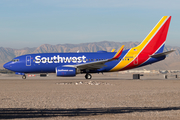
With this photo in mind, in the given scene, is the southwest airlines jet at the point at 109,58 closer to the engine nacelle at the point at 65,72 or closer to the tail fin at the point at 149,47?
the tail fin at the point at 149,47

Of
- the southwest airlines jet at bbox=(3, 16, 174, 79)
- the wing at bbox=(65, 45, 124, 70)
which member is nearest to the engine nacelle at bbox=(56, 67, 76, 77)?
the southwest airlines jet at bbox=(3, 16, 174, 79)

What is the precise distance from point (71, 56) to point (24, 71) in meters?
8.70

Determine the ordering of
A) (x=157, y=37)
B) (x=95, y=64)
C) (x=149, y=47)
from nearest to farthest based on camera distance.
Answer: (x=95, y=64) → (x=149, y=47) → (x=157, y=37)

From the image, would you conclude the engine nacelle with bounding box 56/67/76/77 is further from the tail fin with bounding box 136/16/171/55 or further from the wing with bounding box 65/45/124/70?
the tail fin with bounding box 136/16/171/55

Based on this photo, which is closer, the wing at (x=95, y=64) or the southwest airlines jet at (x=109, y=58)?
the wing at (x=95, y=64)

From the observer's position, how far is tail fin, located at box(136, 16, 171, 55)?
44656mm

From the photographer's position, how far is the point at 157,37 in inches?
1769


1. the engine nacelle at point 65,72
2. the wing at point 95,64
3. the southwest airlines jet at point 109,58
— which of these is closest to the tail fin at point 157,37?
the southwest airlines jet at point 109,58

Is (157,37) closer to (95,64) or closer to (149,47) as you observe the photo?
(149,47)

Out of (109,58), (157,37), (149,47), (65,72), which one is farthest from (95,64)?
(157,37)

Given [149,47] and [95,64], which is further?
[149,47]

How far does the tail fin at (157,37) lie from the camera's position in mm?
44656

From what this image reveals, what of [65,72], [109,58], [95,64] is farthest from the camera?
[109,58]

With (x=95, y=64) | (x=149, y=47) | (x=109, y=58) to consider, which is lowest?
(x=95, y=64)
